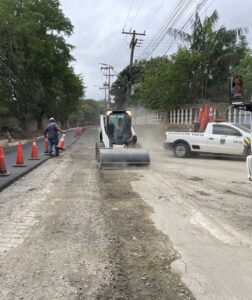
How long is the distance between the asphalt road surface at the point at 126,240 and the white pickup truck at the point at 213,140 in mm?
7234

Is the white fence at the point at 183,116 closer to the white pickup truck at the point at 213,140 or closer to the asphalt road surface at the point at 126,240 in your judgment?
the white pickup truck at the point at 213,140

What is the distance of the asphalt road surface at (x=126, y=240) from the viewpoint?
15.9 feet

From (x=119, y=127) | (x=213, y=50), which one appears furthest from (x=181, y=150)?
(x=213, y=50)

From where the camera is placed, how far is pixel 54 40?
4850 cm

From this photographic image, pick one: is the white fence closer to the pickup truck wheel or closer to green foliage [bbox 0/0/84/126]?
the pickup truck wheel

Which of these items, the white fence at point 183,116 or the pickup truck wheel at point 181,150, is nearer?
the pickup truck wheel at point 181,150

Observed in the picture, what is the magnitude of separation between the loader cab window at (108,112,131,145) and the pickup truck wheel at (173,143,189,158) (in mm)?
2911

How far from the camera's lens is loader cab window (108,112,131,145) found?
61.1 feet

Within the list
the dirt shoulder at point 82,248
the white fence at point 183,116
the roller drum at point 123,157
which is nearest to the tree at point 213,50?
the white fence at point 183,116

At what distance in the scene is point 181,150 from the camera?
809 inches

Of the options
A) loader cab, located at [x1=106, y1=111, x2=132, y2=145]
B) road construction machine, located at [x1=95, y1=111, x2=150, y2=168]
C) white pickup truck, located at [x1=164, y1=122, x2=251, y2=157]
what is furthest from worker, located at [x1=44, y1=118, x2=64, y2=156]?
white pickup truck, located at [x1=164, y1=122, x2=251, y2=157]

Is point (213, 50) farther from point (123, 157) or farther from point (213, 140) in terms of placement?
point (123, 157)

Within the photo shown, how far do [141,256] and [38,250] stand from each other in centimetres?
135

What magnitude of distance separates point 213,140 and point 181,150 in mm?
1541
